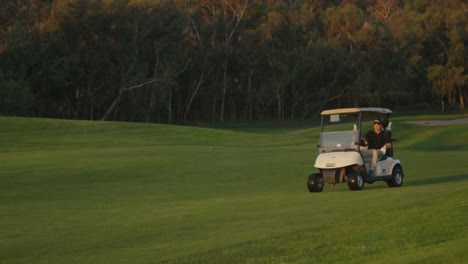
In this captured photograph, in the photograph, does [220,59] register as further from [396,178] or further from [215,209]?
[215,209]

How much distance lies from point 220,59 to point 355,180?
57.6m

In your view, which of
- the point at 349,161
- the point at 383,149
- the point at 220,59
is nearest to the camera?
the point at 349,161

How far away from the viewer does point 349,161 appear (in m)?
19.4

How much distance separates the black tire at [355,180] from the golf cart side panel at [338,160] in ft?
0.88

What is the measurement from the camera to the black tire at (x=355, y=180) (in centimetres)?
1952

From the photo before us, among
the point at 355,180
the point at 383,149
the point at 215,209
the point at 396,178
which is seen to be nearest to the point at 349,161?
the point at 355,180

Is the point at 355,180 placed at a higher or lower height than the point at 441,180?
higher

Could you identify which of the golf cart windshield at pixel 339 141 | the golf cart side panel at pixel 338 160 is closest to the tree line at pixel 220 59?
the golf cart windshield at pixel 339 141

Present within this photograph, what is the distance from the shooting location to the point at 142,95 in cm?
7038

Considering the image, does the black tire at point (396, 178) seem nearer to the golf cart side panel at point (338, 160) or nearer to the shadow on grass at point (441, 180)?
the shadow on grass at point (441, 180)

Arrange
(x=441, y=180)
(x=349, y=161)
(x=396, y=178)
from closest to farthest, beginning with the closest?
(x=349, y=161), (x=396, y=178), (x=441, y=180)

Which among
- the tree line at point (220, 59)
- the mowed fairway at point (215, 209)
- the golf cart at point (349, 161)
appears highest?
the tree line at point (220, 59)

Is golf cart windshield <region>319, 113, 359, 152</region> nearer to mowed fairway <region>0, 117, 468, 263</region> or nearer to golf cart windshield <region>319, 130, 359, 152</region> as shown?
→ golf cart windshield <region>319, 130, 359, 152</region>

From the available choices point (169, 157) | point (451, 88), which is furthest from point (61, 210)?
point (451, 88)
